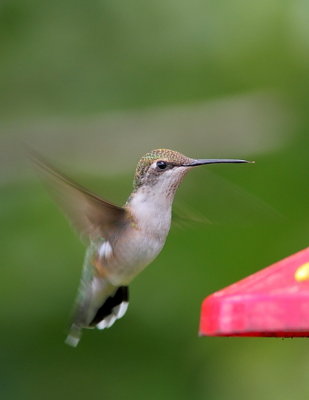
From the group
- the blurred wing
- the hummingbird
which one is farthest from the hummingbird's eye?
the blurred wing

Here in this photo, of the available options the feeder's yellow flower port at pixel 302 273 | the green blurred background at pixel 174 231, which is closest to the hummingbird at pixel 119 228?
the feeder's yellow flower port at pixel 302 273

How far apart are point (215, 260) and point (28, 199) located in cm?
112

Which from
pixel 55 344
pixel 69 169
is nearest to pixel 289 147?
pixel 69 169

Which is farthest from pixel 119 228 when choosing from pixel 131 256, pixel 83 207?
pixel 83 207

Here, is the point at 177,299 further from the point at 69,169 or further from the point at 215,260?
the point at 69,169

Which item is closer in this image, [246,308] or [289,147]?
[246,308]

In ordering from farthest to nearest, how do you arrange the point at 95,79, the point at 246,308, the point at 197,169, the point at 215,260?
1. the point at 95,79
2. the point at 215,260
3. the point at 197,169
4. the point at 246,308

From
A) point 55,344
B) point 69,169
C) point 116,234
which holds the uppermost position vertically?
point 116,234

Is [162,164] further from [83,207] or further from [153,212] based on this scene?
[83,207]

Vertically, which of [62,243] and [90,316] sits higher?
[90,316]

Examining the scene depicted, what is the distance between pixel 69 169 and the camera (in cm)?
565

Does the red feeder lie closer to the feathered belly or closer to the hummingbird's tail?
the feathered belly

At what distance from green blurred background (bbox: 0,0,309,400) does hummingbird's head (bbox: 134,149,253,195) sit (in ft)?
4.75

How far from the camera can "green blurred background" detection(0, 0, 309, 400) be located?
5.43 m
